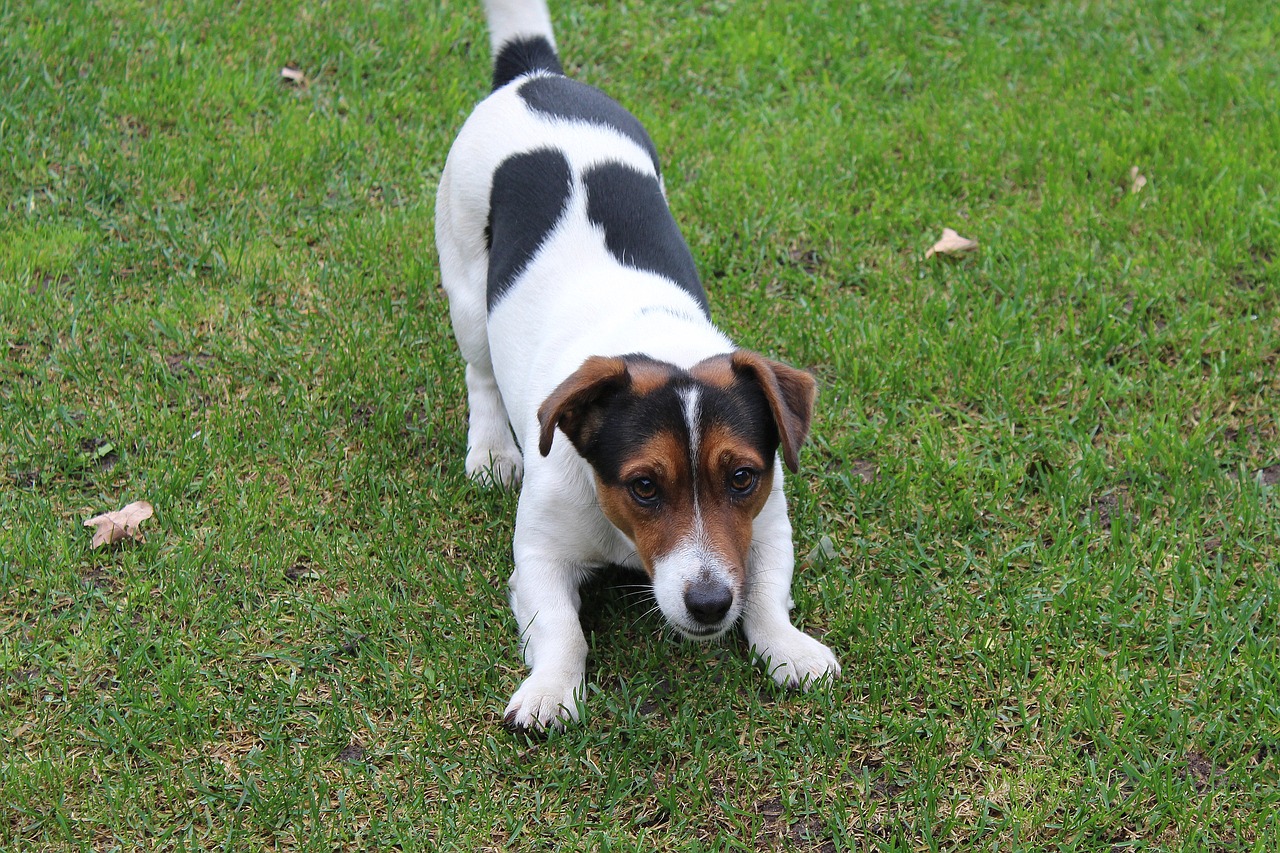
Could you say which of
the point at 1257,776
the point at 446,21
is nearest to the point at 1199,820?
the point at 1257,776

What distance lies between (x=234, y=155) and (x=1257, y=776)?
5529 millimetres

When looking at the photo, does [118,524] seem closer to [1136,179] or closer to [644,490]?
[644,490]

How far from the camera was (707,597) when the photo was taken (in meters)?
3.59

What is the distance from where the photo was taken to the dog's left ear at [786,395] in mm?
3715

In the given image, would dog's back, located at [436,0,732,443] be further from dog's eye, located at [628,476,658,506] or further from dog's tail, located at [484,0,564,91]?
dog's eye, located at [628,476,658,506]

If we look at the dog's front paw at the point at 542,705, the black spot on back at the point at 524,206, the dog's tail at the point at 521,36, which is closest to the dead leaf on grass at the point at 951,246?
the dog's tail at the point at 521,36

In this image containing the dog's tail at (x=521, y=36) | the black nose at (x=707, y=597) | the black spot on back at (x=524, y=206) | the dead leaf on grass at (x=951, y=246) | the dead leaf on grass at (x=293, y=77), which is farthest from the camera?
the dead leaf on grass at (x=293, y=77)

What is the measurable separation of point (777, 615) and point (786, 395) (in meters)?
0.76

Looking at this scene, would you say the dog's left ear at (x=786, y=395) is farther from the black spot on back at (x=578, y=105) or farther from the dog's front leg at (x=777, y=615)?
the black spot on back at (x=578, y=105)

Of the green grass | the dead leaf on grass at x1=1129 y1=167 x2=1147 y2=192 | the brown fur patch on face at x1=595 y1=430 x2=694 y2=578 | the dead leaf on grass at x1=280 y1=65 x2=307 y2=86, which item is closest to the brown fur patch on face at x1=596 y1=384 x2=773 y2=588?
the brown fur patch on face at x1=595 y1=430 x2=694 y2=578

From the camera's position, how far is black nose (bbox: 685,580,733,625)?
3.59 meters

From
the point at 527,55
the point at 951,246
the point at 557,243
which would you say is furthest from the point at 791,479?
the point at 527,55

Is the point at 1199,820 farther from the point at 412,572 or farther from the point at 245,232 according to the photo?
the point at 245,232

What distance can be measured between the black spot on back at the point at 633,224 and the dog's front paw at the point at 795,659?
1.27m
